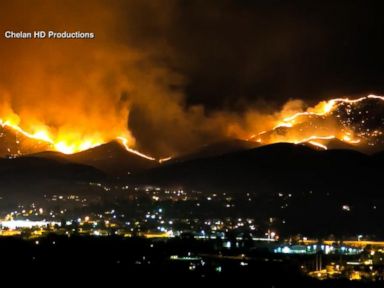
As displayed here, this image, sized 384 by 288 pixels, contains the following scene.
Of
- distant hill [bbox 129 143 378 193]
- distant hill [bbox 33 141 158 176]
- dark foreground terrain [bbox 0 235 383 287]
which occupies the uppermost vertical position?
distant hill [bbox 33 141 158 176]

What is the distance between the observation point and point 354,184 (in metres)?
38.3

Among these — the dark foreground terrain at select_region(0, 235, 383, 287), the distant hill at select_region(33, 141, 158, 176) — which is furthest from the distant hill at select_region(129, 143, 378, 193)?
the dark foreground terrain at select_region(0, 235, 383, 287)

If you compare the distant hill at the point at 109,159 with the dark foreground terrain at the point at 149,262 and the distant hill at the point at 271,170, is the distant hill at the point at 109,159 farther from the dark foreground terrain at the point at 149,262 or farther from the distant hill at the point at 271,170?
the dark foreground terrain at the point at 149,262

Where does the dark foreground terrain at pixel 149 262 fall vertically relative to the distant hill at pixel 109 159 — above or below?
below

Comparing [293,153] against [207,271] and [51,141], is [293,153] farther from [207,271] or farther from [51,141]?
[207,271]

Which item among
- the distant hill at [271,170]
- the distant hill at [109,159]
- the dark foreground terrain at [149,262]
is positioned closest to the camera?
the dark foreground terrain at [149,262]

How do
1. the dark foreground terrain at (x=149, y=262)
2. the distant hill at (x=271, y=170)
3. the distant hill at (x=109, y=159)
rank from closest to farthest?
1. the dark foreground terrain at (x=149, y=262)
2. the distant hill at (x=271, y=170)
3. the distant hill at (x=109, y=159)

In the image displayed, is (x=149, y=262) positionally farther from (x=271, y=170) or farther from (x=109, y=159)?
(x=109, y=159)

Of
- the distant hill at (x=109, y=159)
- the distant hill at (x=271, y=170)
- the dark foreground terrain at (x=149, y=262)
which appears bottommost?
the dark foreground terrain at (x=149, y=262)

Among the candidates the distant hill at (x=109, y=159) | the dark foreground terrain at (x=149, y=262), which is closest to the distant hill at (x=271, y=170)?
the distant hill at (x=109, y=159)

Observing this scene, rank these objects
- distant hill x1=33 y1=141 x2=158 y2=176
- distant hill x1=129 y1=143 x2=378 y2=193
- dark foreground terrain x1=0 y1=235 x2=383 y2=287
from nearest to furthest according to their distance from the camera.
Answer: dark foreground terrain x1=0 y1=235 x2=383 y2=287, distant hill x1=129 y1=143 x2=378 y2=193, distant hill x1=33 y1=141 x2=158 y2=176

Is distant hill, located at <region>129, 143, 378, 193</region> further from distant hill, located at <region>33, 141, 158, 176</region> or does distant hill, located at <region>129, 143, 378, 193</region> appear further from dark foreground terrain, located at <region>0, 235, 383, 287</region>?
dark foreground terrain, located at <region>0, 235, 383, 287</region>

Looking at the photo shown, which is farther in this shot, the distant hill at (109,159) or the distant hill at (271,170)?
the distant hill at (109,159)

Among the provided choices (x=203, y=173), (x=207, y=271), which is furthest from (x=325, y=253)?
(x=203, y=173)
